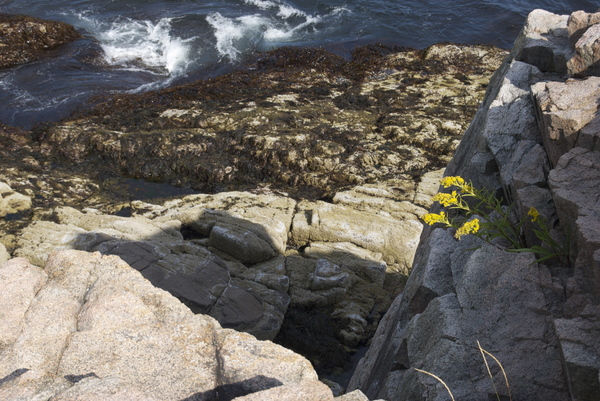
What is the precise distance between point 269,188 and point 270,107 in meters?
3.87

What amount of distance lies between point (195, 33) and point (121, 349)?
23215mm

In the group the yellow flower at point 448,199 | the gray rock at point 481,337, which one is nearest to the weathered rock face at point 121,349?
the gray rock at point 481,337

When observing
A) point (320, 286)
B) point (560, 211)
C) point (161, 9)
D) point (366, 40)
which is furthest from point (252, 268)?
point (161, 9)

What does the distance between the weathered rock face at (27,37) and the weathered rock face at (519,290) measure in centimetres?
2133

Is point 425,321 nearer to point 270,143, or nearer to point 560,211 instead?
point 560,211

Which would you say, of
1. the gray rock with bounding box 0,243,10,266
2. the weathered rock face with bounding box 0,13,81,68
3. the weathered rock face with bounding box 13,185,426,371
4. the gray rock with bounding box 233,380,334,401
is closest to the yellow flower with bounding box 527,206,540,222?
the gray rock with bounding box 233,380,334,401

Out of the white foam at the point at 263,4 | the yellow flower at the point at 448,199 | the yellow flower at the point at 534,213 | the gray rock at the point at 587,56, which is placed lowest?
the white foam at the point at 263,4

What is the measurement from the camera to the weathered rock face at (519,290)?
4.07 m

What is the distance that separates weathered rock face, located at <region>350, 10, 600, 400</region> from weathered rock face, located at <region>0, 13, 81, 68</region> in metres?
21.3

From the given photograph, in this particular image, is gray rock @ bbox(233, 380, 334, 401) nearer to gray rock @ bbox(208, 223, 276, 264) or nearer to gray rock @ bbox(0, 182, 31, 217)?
gray rock @ bbox(208, 223, 276, 264)

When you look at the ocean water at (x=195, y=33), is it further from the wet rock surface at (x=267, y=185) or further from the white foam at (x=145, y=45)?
the wet rock surface at (x=267, y=185)

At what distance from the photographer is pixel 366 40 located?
80.1ft

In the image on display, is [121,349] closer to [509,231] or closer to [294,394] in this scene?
[294,394]

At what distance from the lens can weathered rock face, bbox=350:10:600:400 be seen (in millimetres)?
4066
